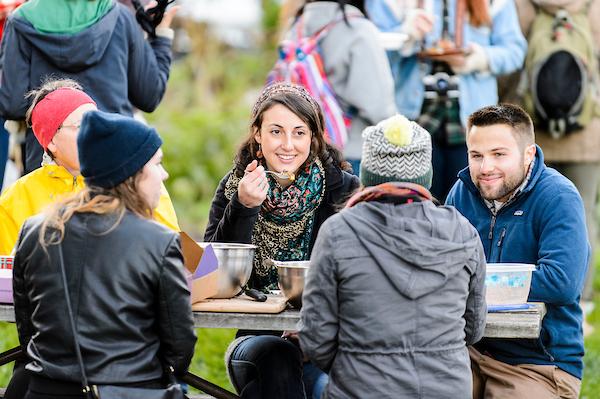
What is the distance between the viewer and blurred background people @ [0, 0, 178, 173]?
12.1 feet

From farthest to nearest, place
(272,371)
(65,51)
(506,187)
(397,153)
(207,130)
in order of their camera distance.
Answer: (207,130)
(65,51)
(506,187)
(272,371)
(397,153)

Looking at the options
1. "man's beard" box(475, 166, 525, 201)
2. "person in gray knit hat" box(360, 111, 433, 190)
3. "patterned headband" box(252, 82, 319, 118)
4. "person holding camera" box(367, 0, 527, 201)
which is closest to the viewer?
"person in gray knit hat" box(360, 111, 433, 190)

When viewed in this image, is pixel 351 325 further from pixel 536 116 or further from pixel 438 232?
pixel 536 116

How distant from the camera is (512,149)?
2836 mm

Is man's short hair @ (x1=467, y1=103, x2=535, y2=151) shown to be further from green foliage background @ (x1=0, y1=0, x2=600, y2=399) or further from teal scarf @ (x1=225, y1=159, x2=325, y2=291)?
green foliage background @ (x1=0, y1=0, x2=600, y2=399)

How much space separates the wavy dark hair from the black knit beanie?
1000 millimetres

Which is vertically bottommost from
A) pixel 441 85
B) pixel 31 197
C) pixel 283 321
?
pixel 283 321

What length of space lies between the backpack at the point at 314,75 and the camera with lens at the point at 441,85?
0.58 metres

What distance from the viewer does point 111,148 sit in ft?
6.84

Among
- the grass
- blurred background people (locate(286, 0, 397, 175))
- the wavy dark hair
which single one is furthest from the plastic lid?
the grass

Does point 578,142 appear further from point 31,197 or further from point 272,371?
point 31,197

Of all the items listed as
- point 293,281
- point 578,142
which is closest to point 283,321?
point 293,281

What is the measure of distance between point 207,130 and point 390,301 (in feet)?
22.8

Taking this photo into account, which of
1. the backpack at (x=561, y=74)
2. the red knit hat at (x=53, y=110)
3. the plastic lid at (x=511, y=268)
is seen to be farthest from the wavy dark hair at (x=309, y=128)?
the backpack at (x=561, y=74)
